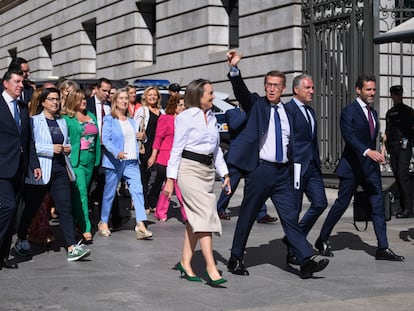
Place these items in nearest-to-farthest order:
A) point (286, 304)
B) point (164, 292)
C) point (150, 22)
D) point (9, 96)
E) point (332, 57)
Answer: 1. point (286, 304)
2. point (164, 292)
3. point (9, 96)
4. point (332, 57)
5. point (150, 22)

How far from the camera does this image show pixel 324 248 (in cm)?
955

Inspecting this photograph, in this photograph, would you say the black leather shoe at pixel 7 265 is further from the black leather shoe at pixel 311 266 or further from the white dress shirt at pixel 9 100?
the black leather shoe at pixel 311 266

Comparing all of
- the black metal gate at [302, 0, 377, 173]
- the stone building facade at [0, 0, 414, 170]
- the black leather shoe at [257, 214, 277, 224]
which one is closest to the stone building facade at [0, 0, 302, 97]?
the stone building facade at [0, 0, 414, 170]

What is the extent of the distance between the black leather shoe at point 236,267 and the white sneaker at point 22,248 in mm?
2289

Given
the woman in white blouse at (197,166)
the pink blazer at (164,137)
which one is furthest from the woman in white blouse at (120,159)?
the woman in white blouse at (197,166)

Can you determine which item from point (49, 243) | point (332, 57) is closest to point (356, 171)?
point (49, 243)

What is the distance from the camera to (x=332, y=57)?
1709cm

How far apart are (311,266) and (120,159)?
3440 mm

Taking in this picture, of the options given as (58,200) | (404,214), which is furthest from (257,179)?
(404,214)

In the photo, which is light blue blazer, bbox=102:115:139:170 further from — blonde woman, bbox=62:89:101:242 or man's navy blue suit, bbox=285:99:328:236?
man's navy blue suit, bbox=285:99:328:236

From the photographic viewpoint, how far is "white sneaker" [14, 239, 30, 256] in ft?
30.7

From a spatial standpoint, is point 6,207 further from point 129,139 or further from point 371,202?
point 371,202

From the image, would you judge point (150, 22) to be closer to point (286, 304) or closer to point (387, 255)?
point (387, 255)

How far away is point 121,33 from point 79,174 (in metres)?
17.8
